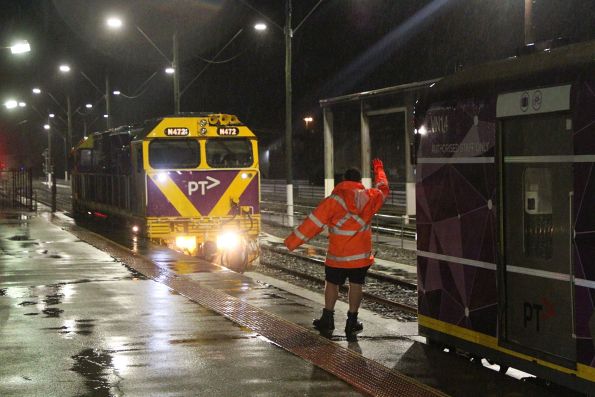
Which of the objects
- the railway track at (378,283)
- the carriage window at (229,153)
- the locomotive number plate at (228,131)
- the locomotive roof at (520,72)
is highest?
the locomotive number plate at (228,131)

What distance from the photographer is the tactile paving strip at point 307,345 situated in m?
7.52

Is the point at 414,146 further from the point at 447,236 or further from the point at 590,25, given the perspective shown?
the point at 590,25

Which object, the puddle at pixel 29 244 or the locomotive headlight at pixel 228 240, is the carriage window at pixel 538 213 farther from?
the puddle at pixel 29 244

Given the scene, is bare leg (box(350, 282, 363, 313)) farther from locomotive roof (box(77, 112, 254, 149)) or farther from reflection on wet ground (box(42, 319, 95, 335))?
locomotive roof (box(77, 112, 254, 149))

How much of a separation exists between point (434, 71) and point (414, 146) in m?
47.2

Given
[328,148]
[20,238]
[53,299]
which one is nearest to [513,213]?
[53,299]

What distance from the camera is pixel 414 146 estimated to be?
9344mm

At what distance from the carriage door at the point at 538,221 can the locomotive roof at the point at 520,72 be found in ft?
0.35

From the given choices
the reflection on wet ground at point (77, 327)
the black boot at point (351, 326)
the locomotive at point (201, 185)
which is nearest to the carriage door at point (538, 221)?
the black boot at point (351, 326)

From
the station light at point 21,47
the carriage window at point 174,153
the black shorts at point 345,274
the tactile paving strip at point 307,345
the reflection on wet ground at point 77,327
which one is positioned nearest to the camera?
the tactile paving strip at point 307,345

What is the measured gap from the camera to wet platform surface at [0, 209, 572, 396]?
24.7ft

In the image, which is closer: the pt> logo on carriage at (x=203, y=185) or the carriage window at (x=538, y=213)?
the carriage window at (x=538, y=213)

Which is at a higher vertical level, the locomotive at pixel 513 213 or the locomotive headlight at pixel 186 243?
the locomotive at pixel 513 213

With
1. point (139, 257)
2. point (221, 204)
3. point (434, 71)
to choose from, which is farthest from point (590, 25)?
point (139, 257)
